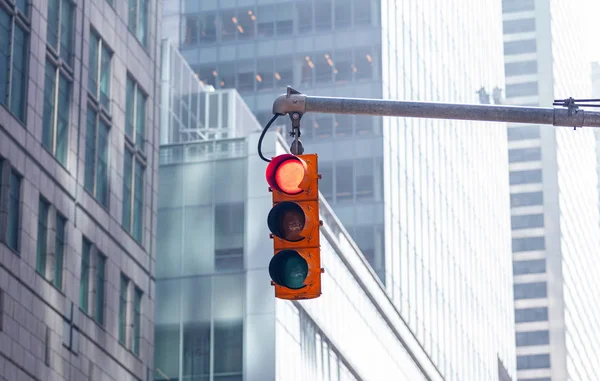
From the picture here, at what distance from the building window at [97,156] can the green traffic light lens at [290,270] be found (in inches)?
1175

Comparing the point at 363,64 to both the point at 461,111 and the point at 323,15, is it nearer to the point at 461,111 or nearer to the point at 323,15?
the point at 323,15

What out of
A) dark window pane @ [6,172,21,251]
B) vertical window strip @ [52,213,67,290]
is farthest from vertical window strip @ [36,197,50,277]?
dark window pane @ [6,172,21,251]

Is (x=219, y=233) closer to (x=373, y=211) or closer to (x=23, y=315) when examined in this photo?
(x=23, y=315)

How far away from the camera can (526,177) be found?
196000mm

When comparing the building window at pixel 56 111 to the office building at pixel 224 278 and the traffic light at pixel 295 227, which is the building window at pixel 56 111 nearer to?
the office building at pixel 224 278

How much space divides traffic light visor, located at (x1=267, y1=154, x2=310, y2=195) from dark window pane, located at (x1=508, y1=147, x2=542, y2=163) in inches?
7327

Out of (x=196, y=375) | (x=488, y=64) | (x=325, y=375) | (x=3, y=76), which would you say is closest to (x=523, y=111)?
(x=3, y=76)

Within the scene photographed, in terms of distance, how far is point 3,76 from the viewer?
34.9m

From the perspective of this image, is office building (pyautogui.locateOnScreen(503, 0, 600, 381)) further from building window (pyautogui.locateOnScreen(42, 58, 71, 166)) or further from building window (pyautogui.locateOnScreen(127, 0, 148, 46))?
building window (pyautogui.locateOnScreen(42, 58, 71, 166))

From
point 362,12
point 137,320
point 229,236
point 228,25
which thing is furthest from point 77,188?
point 228,25

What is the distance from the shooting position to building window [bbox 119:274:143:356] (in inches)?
1700

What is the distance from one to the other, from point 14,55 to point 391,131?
49.0 meters

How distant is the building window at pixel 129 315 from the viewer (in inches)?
1700

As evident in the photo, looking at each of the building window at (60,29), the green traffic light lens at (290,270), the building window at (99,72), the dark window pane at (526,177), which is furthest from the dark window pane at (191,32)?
the dark window pane at (526,177)
